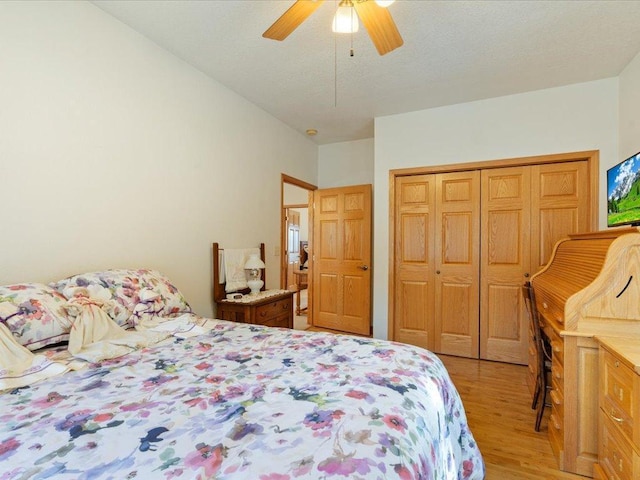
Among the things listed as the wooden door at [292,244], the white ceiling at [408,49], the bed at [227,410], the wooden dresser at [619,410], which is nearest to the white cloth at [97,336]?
the bed at [227,410]

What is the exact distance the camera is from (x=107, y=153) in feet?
6.55

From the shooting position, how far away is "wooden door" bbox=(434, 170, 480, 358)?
328cm

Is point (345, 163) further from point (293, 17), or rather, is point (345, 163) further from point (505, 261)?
point (293, 17)

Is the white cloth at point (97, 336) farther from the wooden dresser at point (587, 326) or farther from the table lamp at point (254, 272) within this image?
the wooden dresser at point (587, 326)

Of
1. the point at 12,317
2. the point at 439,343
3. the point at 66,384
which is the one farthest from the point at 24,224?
the point at 439,343

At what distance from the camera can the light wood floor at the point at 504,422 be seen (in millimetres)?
1683

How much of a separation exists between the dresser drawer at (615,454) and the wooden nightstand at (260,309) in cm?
226

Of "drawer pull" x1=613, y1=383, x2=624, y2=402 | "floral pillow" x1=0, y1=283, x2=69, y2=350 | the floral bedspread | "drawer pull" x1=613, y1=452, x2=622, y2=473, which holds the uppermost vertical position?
"floral pillow" x1=0, y1=283, x2=69, y2=350

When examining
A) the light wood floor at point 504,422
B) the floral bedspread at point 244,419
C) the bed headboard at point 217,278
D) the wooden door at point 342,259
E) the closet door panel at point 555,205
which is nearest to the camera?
the floral bedspread at point 244,419

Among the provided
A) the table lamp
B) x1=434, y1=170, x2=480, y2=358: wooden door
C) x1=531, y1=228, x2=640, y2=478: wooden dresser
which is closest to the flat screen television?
x1=531, y1=228, x2=640, y2=478: wooden dresser

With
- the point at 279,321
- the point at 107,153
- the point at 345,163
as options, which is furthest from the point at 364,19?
the point at 345,163

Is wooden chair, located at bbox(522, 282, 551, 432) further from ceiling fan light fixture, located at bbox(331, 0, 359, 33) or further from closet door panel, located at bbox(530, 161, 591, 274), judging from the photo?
ceiling fan light fixture, located at bbox(331, 0, 359, 33)

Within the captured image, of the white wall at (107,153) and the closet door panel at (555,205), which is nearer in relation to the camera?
the white wall at (107,153)

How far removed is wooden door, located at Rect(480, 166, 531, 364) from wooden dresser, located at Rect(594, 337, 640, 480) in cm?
166
